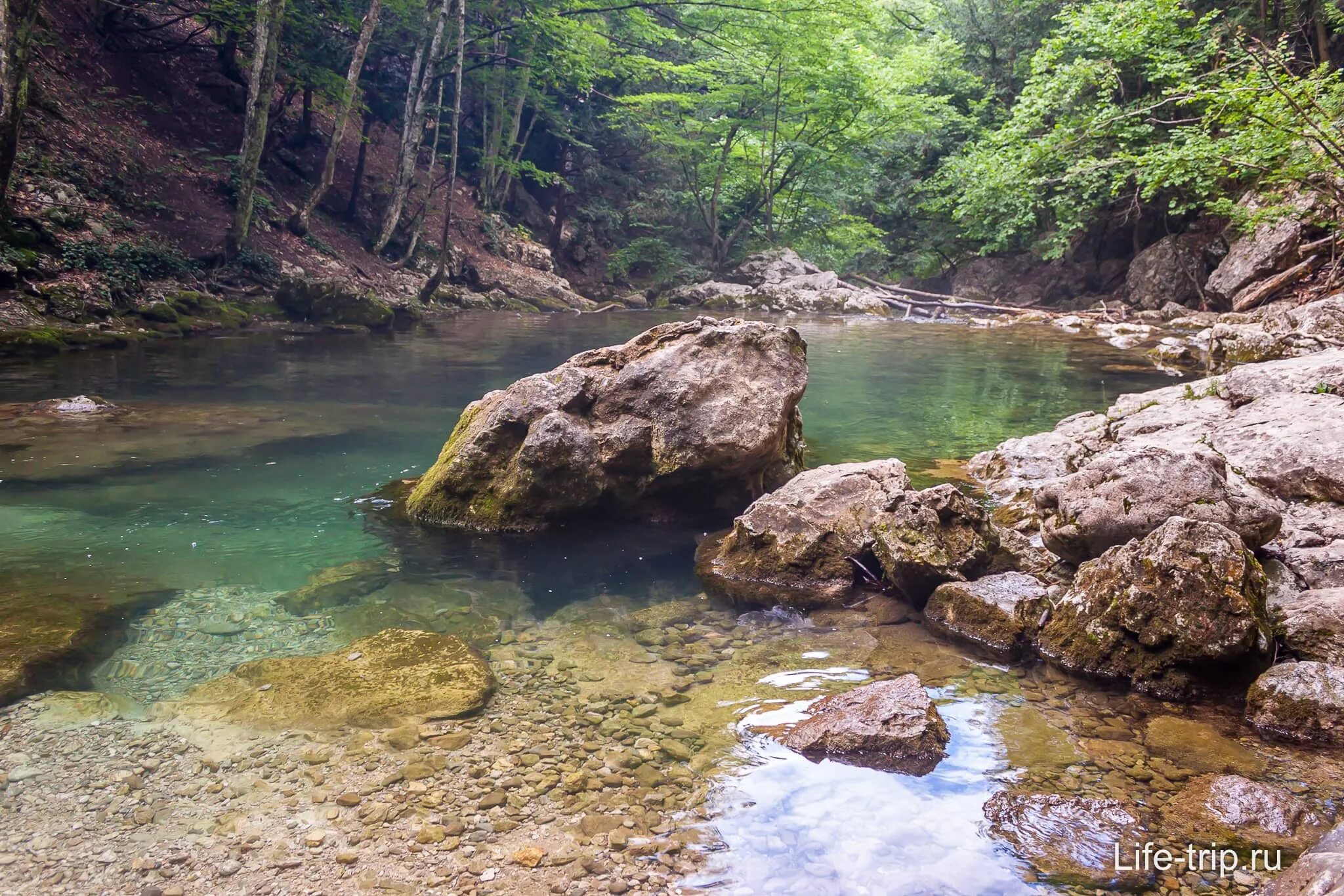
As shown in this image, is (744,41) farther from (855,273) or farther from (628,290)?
(855,273)

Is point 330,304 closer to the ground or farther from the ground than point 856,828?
farther from the ground

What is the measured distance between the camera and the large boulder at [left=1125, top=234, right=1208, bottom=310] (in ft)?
70.1

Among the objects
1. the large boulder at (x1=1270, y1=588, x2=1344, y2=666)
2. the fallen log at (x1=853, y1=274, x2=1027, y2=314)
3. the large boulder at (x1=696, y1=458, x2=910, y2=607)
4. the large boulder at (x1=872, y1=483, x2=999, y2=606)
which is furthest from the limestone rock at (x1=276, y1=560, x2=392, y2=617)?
the fallen log at (x1=853, y1=274, x2=1027, y2=314)

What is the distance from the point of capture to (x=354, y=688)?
3.70 metres

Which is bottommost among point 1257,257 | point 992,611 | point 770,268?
point 992,611

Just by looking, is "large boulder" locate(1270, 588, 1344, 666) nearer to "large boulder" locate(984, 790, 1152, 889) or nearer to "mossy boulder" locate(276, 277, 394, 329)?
"large boulder" locate(984, 790, 1152, 889)

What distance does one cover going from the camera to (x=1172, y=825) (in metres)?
2.74

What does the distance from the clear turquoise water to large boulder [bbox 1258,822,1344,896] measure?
10.9ft

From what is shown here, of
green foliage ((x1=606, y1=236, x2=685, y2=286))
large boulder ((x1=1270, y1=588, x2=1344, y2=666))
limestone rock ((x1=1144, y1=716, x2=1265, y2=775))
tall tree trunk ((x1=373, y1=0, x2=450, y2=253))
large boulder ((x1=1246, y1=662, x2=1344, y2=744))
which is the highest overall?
tall tree trunk ((x1=373, y1=0, x2=450, y2=253))

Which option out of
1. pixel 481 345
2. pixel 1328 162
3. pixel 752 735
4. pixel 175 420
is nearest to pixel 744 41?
pixel 481 345

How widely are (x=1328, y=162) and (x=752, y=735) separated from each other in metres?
12.4

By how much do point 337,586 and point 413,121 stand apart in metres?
17.0

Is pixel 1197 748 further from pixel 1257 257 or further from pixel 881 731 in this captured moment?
pixel 1257 257

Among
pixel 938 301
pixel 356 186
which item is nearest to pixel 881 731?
pixel 356 186
